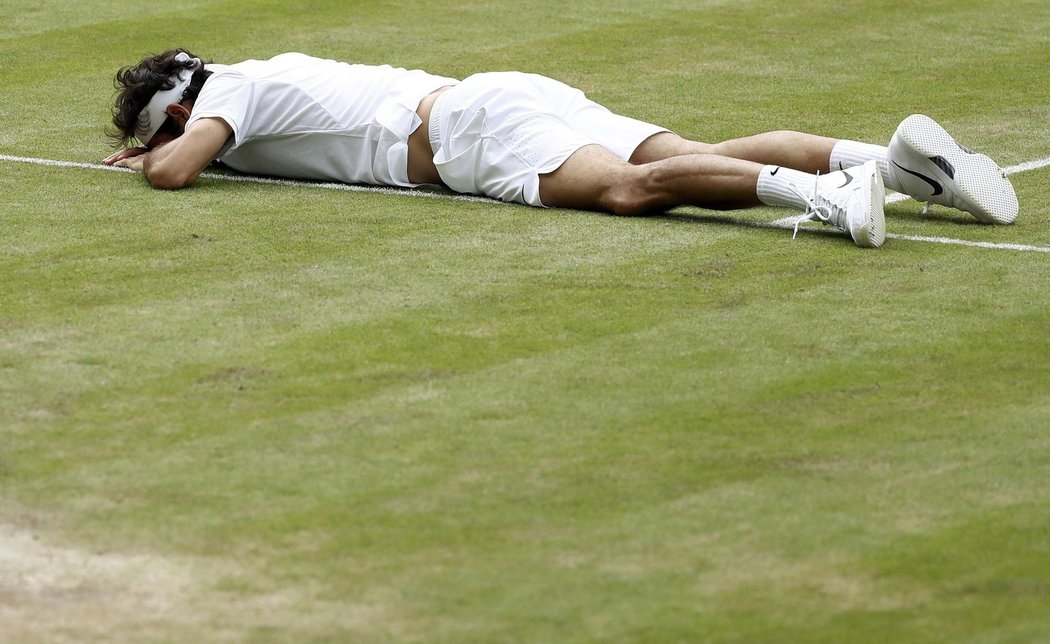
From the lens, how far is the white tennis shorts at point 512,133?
7.91 metres

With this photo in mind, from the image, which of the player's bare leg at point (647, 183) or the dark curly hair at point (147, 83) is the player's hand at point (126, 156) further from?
the player's bare leg at point (647, 183)

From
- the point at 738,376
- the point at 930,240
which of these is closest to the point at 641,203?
the point at 930,240

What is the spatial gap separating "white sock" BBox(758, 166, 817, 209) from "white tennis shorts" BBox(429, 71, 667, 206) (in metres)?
0.86

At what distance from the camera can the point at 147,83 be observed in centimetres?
830

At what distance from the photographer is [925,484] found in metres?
4.57

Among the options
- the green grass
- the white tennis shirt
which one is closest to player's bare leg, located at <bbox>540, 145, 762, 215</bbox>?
the green grass

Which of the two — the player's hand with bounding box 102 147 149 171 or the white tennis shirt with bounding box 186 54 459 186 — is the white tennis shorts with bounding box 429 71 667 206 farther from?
the player's hand with bounding box 102 147 149 171

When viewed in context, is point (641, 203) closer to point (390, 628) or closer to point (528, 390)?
point (528, 390)

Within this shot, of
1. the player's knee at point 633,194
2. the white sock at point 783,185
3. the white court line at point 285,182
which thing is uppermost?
the white sock at point 783,185

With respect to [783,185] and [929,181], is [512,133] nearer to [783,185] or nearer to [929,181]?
[783,185]

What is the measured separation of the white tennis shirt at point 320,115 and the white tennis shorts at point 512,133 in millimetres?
235

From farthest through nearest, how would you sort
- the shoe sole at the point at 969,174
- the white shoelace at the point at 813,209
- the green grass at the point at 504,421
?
the shoe sole at the point at 969,174 → the white shoelace at the point at 813,209 → the green grass at the point at 504,421

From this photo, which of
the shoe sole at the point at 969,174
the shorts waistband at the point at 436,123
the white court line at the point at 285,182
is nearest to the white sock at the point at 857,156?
the shoe sole at the point at 969,174

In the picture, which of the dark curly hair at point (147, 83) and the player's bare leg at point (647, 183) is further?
the dark curly hair at point (147, 83)
